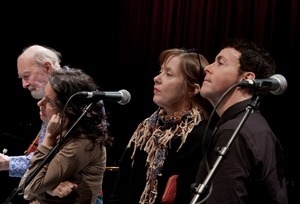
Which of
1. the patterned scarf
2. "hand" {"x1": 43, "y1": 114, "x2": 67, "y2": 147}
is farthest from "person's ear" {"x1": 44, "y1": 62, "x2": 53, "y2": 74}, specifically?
the patterned scarf

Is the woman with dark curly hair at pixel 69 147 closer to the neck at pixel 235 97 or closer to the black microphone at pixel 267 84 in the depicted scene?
the neck at pixel 235 97

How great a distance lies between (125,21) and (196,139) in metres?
3.14

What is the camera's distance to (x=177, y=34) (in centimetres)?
497

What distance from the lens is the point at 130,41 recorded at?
213 inches

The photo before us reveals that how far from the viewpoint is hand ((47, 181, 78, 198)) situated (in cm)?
254

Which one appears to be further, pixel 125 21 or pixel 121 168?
pixel 125 21

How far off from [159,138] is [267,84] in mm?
829

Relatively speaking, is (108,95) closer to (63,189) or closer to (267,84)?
(63,189)

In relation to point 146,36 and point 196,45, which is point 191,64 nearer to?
point 196,45

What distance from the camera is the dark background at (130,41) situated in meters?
4.05

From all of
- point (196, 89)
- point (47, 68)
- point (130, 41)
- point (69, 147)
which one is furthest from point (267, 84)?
point (130, 41)

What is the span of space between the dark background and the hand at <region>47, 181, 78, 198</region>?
5.22 feet

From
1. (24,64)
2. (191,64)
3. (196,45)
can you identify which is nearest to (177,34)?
(196,45)

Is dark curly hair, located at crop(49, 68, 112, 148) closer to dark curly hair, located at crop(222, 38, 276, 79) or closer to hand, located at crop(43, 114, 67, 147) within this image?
hand, located at crop(43, 114, 67, 147)
